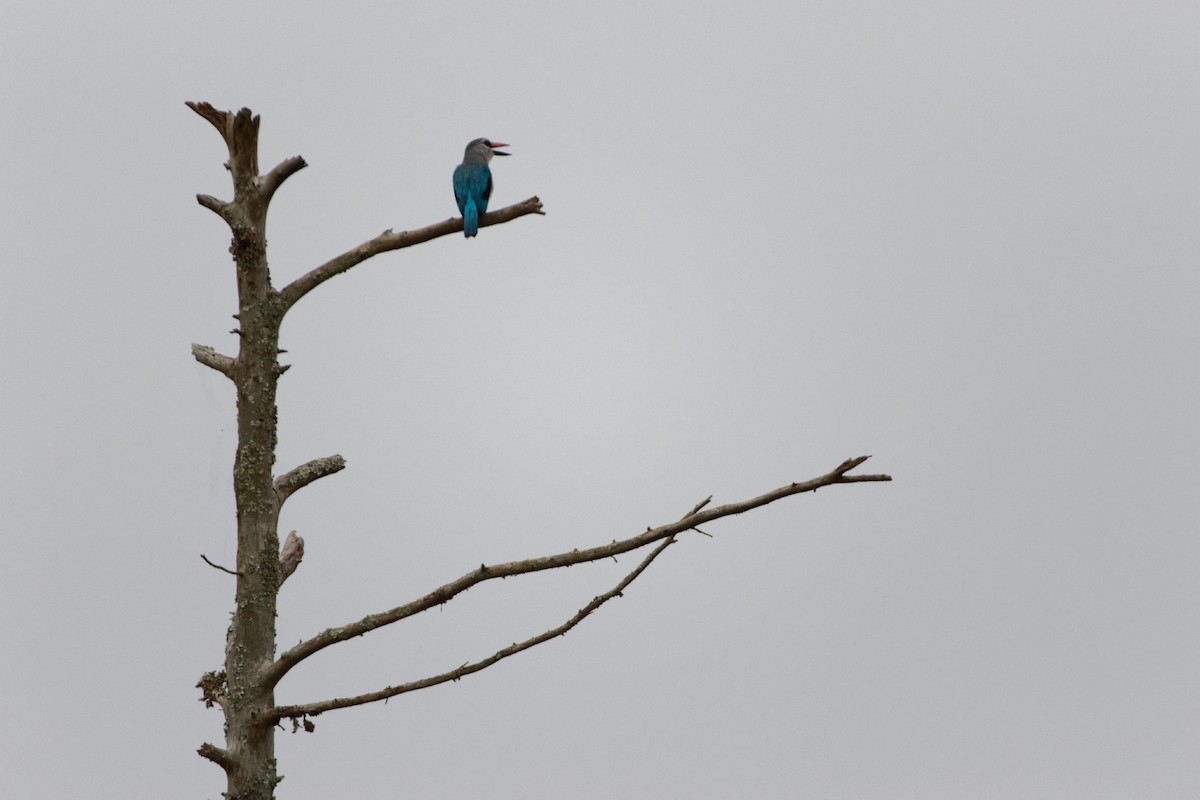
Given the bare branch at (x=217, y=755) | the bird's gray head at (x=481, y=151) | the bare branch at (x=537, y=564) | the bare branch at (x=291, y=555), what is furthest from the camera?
the bird's gray head at (x=481, y=151)

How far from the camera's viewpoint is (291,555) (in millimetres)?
7574

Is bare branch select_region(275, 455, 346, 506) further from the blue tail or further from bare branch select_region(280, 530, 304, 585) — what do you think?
the blue tail

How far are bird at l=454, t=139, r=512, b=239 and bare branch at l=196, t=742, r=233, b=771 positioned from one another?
3441mm

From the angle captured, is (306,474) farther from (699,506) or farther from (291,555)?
(699,506)

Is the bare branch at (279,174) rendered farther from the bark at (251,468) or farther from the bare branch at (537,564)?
the bare branch at (537,564)

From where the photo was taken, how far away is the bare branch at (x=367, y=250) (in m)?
7.21

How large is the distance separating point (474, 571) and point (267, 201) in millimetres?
2502

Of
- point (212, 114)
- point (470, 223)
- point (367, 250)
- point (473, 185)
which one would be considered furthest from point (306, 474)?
point (473, 185)

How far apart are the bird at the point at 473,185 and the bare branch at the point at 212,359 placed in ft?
5.51

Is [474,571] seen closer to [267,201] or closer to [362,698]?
[362,698]

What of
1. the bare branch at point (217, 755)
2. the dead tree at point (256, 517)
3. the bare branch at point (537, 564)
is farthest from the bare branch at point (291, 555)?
the bare branch at point (217, 755)

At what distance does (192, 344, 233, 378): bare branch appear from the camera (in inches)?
282

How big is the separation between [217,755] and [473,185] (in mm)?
4106

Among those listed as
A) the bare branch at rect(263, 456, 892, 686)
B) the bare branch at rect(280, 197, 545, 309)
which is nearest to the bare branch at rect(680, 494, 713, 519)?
the bare branch at rect(263, 456, 892, 686)
